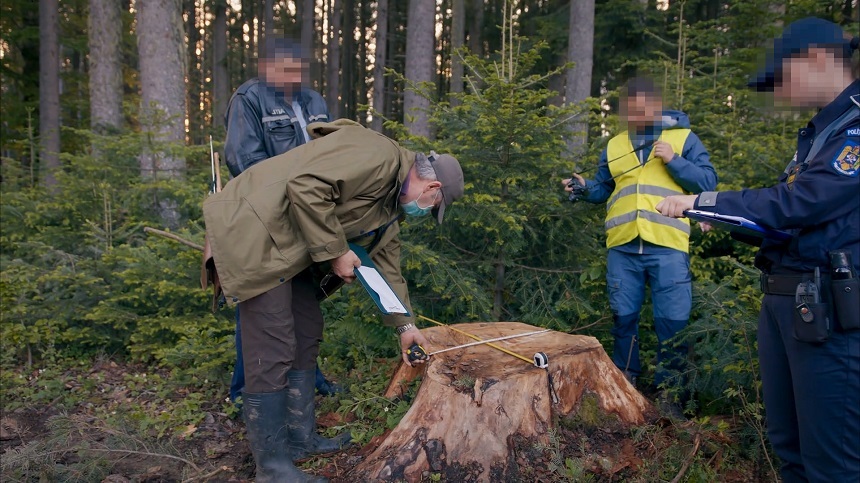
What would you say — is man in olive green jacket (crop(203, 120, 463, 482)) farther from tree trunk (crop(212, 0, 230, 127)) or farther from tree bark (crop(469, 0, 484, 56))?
tree trunk (crop(212, 0, 230, 127))

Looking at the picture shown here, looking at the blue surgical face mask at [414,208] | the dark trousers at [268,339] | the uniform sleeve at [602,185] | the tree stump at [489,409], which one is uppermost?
the uniform sleeve at [602,185]

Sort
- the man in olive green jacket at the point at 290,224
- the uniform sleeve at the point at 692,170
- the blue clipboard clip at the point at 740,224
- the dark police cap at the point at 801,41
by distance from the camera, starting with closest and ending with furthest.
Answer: the dark police cap at the point at 801,41, the blue clipboard clip at the point at 740,224, the man in olive green jacket at the point at 290,224, the uniform sleeve at the point at 692,170

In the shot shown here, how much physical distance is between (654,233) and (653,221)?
0.27 feet

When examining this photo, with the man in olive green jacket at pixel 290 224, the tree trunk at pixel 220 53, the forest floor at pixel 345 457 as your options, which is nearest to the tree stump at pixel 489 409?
the forest floor at pixel 345 457

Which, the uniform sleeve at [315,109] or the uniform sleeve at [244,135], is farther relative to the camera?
the uniform sleeve at [315,109]

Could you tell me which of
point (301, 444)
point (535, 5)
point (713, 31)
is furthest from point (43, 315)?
point (535, 5)

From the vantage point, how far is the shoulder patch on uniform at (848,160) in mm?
2135

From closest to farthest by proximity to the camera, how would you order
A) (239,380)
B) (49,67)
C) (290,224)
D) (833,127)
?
(833,127) < (290,224) < (239,380) < (49,67)

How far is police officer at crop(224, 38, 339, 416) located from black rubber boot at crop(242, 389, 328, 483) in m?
0.56

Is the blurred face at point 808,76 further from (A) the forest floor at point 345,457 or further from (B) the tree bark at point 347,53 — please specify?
(B) the tree bark at point 347,53

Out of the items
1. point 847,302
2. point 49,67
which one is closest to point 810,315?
point 847,302

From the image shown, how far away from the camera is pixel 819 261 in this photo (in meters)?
2.25

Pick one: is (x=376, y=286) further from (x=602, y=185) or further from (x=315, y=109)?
(x=602, y=185)

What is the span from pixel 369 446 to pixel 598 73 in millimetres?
12135
